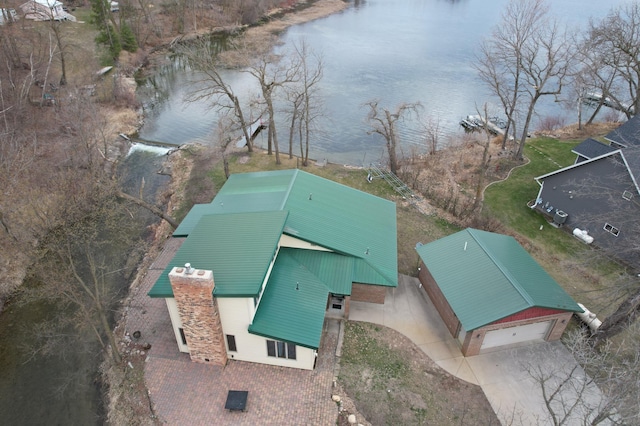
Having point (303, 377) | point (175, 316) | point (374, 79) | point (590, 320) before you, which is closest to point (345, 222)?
point (303, 377)

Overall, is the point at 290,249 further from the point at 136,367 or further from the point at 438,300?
the point at 136,367

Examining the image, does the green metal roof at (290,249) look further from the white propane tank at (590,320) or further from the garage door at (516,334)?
the white propane tank at (590,320)

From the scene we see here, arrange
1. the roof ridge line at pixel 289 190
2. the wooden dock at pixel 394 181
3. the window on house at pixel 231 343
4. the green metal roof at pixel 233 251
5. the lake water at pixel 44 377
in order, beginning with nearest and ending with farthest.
A: the green metal roof at pixel 233 251 < the window on house at pixel 231 343 < the lake water at pixel 44 377 < the roof ridge line at pixel 289 190 < the wooden dock at pixel 394 181

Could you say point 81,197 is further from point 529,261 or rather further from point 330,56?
point 330,56

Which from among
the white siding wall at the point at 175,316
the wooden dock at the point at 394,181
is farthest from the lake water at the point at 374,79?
the white siding wall at the point at 175,316

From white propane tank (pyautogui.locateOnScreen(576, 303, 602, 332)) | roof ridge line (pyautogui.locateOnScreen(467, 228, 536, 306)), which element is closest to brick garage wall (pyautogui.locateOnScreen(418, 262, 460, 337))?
roof ridge line (pyautogui.locateOnScreen(467, 228, 536, 306))

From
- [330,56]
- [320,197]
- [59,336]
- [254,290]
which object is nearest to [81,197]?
[59,336]

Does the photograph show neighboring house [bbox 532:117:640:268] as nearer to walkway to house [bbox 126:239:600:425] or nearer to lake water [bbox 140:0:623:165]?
walkway to house [bbox 126:239:600:425]
